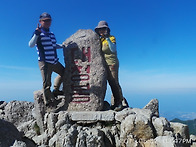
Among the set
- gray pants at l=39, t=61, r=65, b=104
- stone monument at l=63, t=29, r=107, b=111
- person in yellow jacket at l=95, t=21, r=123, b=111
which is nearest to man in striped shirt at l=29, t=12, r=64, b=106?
gray pants at l=39, t=61, r=65, b=104

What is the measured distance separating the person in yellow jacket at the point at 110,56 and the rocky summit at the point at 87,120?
0.30m

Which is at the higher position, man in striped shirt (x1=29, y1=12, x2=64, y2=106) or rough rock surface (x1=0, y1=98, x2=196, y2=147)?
man in striped shirt (x1=29, y1=12, x2=64, y2=106)

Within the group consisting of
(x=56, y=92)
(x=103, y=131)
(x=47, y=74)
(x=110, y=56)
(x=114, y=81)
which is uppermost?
(x=110, y=56)

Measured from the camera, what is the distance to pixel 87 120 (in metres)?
7.02

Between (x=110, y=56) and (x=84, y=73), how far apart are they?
112 cm

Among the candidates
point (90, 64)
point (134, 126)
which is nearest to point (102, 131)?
point (134, 126)

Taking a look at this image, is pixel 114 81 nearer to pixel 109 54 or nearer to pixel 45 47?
pixel 109 54

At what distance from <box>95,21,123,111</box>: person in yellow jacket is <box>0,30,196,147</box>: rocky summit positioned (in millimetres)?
301

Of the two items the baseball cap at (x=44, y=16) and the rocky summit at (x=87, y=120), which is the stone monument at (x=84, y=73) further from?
the baseball cap at (x=44, y=16)

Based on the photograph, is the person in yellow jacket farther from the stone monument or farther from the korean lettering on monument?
the korean lettering on monument

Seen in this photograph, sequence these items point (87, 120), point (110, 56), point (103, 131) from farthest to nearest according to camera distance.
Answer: point (110, 56)
point (87, 120)
point (103, 131)

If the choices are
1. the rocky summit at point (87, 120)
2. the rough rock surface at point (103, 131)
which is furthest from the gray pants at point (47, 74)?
the rough rock surface at point (103, 131)

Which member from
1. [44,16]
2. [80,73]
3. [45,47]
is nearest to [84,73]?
[80,73]

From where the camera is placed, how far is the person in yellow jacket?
774 cm
